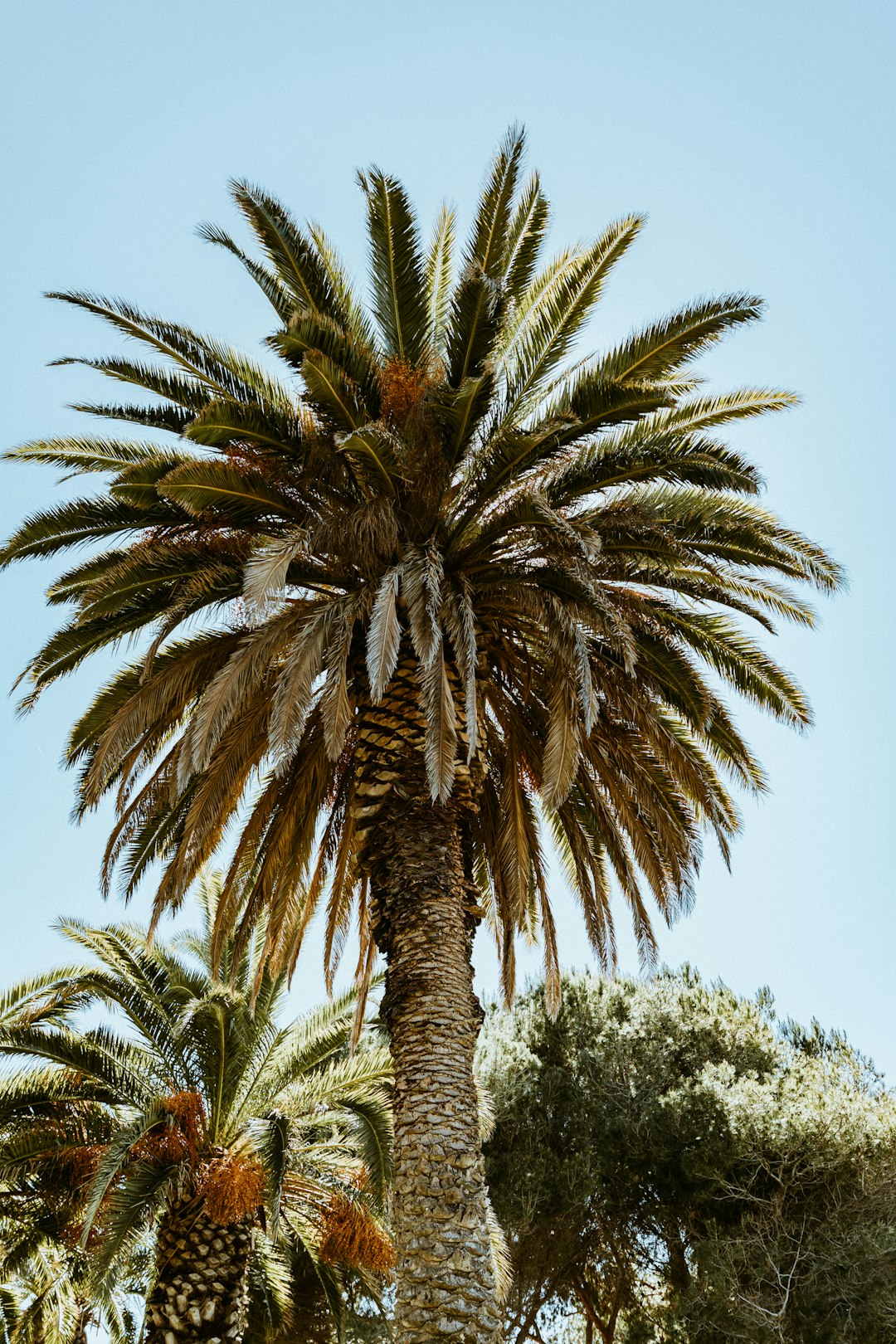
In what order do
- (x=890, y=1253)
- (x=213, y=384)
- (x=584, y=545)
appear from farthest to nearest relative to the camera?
1. (x=890, y=1253)
2. (x=213, y=384)
3. (x=584, y=545)

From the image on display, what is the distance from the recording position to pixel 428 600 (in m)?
8.45

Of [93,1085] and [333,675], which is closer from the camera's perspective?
[333,675]

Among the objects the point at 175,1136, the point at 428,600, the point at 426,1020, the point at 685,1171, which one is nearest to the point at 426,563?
the point at 428,600

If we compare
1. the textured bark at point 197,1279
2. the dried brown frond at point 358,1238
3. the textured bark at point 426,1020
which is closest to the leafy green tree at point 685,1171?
the dried brown frond at point 358,1238

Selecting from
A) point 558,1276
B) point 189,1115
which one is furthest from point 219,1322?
point 558,1276

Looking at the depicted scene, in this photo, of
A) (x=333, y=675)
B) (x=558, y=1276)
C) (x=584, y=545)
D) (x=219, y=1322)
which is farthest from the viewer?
(x=558, y=1276)

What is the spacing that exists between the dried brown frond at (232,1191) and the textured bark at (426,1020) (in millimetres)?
5203

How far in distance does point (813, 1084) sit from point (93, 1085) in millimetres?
10466

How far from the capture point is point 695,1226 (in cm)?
1761

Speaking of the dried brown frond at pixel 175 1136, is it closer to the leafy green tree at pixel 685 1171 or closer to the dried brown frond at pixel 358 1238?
the dried brown frond at pixel 358 1238

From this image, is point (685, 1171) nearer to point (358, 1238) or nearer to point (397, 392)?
point (358, 1238)

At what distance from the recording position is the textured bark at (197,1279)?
496 inches

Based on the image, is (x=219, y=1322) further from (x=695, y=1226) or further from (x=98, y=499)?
(x=98, y=499)

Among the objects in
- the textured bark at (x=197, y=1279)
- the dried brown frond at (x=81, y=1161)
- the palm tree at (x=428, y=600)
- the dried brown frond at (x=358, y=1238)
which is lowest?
the textured bark at (x=197, y=1279)
